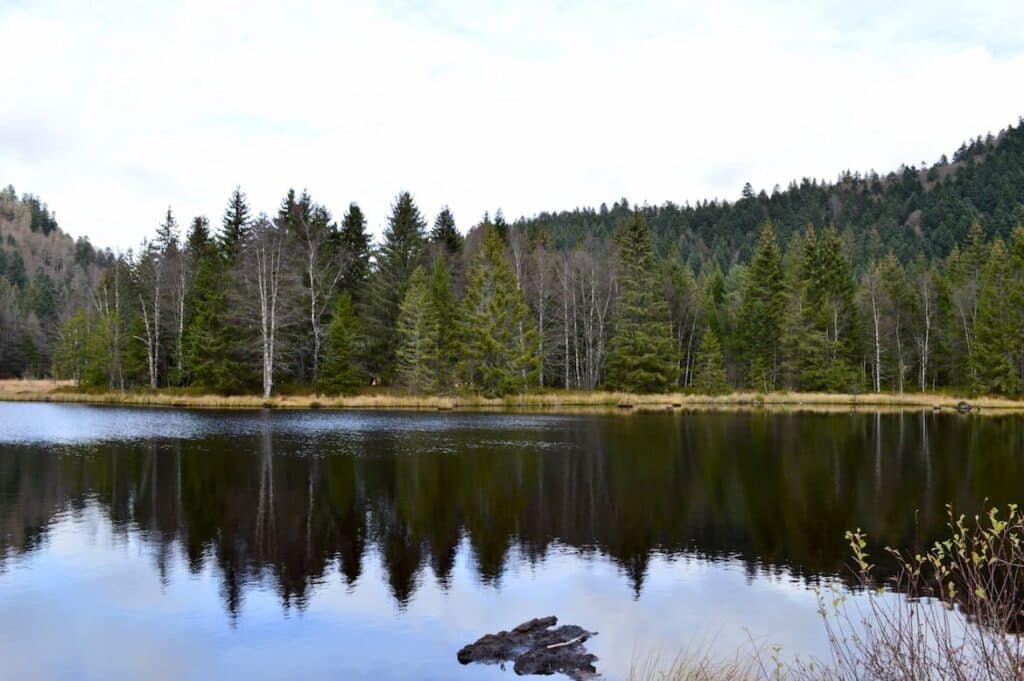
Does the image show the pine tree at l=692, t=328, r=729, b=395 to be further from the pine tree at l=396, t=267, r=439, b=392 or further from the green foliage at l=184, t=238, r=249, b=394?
the green foliage at l=184, t=238, r=249, b=394

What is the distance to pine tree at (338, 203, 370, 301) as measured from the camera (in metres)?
67.1

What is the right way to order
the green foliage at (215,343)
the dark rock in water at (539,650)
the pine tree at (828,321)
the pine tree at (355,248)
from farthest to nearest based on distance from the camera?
the pine tree at (355,248), the pine tree at (828,321), the green foliage at (215,343), the dark rock in water at (539,650)

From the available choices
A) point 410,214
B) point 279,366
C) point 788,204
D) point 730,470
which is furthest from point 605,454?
point 788,204

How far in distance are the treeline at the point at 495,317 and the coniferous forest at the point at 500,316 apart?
0.18 m

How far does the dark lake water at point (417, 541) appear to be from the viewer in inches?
427

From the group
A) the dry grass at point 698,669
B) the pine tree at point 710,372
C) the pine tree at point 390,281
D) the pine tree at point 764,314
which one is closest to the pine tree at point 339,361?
the pine tree at point 390,281

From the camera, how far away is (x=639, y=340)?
60.3 metres

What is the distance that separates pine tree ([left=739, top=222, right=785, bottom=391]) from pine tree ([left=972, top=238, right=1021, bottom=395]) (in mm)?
15071

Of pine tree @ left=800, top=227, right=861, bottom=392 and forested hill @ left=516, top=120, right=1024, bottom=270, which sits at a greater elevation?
forested hill @ left=516, top=120, right=1024, bottom=270

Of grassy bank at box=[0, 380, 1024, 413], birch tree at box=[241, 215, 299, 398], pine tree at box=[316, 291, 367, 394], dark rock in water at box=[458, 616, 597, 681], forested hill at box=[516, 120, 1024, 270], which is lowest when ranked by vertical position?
dark rock in water at box=[458, 616, 597, 681]

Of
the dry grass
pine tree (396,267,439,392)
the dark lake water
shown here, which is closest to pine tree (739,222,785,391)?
pine tree (396,267,439,392)

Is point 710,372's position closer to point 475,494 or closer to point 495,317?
point 495,317

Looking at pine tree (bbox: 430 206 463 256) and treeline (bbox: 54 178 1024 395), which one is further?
pine tree (bbox: 430 206 463 256)

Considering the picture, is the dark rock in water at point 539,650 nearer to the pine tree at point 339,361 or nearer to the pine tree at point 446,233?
the pine tree at point 339,361
